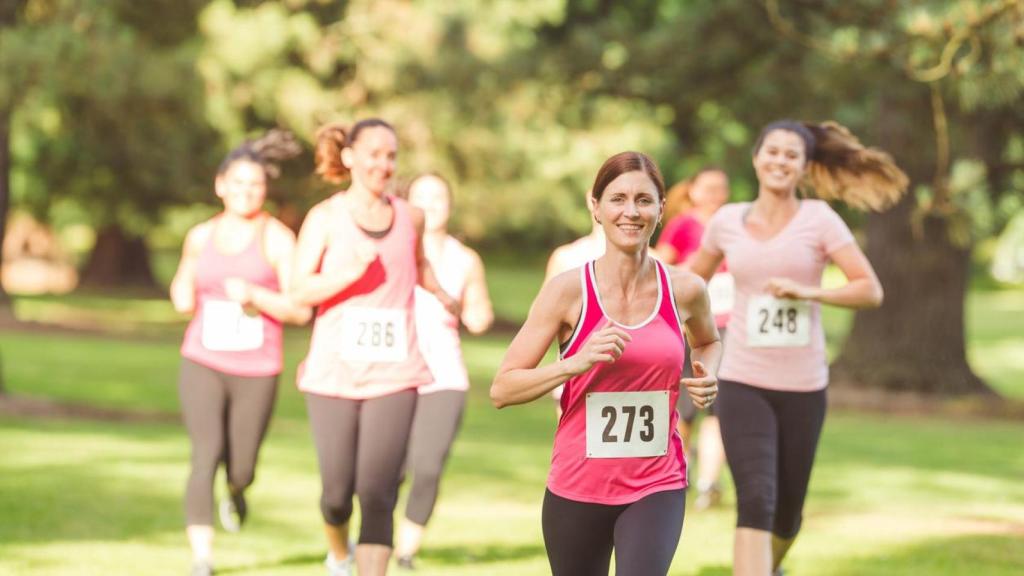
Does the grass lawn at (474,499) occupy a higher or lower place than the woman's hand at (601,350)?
lower

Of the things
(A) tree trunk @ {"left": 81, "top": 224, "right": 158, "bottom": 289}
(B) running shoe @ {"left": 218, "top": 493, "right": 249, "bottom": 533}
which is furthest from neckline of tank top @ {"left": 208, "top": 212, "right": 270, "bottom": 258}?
(A) tree trunk @ {"left": 81, "top": 224, "right": 158, "bottom": 289}

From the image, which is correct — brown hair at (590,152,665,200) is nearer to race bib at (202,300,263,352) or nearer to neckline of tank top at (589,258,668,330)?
neckline of tank top at (589,258,668,330)

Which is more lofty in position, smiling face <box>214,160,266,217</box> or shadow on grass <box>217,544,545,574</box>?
smiling face <box>214,160,266,217</box>

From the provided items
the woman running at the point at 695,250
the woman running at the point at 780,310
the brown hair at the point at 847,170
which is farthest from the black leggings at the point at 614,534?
the woman running at the point at 695,250

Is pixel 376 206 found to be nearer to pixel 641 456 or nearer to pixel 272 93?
pixel 641 456

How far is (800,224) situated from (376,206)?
73.0 inches

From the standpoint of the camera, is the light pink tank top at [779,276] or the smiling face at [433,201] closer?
the light pink tank top at [779,276]

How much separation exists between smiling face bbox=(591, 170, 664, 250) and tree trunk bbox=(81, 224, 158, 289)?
44.5 meters

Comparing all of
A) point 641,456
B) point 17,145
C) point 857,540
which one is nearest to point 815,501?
point 857,540

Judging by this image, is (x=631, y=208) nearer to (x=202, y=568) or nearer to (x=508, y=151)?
(x=202, y=568)

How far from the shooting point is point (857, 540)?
10.0m

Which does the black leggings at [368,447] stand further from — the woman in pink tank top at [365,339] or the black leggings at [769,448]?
the black leggings at [769,448]

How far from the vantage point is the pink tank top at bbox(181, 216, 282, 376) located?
7906 mm

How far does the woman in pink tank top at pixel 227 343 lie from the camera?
26.0ft
